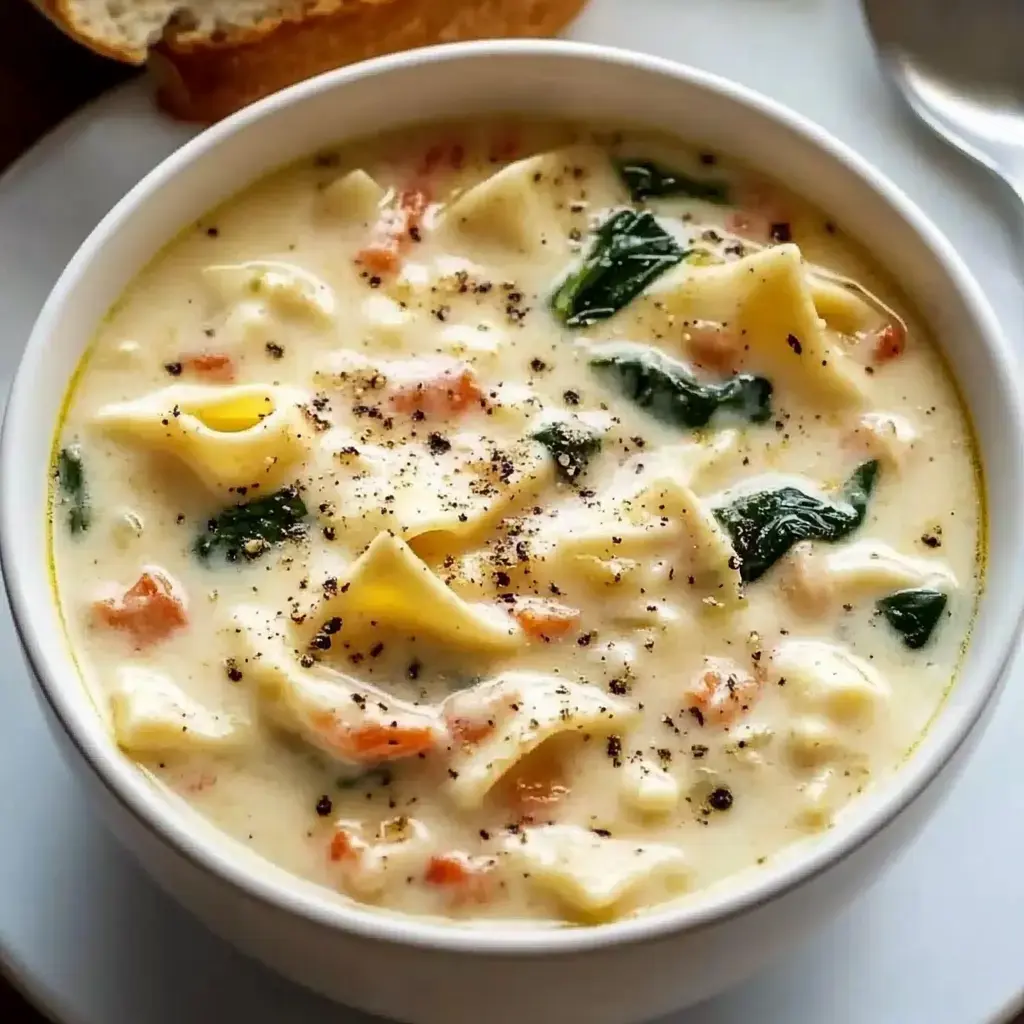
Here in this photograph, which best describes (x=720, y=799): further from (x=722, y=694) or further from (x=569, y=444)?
(x=569, y=444)

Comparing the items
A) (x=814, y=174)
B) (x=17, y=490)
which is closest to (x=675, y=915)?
(x=17, y=490)

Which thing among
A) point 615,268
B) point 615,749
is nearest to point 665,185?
point 615,268

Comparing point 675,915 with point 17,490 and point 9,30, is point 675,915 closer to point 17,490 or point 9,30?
point 17,490

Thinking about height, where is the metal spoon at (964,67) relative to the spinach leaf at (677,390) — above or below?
above

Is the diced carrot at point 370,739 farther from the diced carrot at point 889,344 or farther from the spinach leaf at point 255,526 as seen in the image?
the diced carrot at point 889,344

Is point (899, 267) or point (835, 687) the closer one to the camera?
point (835, 687)

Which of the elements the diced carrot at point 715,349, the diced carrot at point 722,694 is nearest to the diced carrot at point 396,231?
the diced carrot at point 715,349

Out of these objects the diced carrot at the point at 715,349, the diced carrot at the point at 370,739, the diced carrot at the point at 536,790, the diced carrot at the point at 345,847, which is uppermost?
the diced carrot at the point at 715,349

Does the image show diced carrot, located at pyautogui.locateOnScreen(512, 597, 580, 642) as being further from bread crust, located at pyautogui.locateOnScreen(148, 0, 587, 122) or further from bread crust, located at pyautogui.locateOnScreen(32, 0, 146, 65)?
bread crust, located at pyautogui.locateOnScreen(32, 0, 146, 65)
